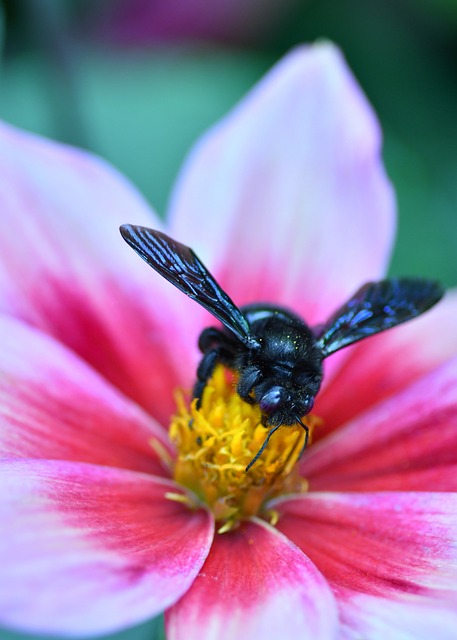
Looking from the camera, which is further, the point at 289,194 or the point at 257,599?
the point at 289,194

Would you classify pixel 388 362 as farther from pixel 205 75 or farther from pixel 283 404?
pixel 205 75

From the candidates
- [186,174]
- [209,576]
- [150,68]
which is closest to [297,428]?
[209,576]

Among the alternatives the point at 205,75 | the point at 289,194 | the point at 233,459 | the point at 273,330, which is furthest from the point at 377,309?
the point at 205,75

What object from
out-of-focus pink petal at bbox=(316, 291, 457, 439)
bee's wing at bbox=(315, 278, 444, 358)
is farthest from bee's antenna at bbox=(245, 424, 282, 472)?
out-of-focus pink petal at bbox=(316, 291, 457, 439)

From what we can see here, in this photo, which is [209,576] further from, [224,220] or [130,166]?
[130,166]

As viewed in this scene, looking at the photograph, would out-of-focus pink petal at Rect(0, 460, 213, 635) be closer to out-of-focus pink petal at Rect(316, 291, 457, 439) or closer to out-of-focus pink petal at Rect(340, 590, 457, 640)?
out-of-focus pink petal at Rect(340, 590, 457, 640)

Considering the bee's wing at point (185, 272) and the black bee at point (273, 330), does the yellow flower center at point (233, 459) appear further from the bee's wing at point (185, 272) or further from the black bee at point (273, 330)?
the bee's wing at point (185, 272)

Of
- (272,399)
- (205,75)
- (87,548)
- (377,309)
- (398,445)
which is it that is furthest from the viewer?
(205,75)
